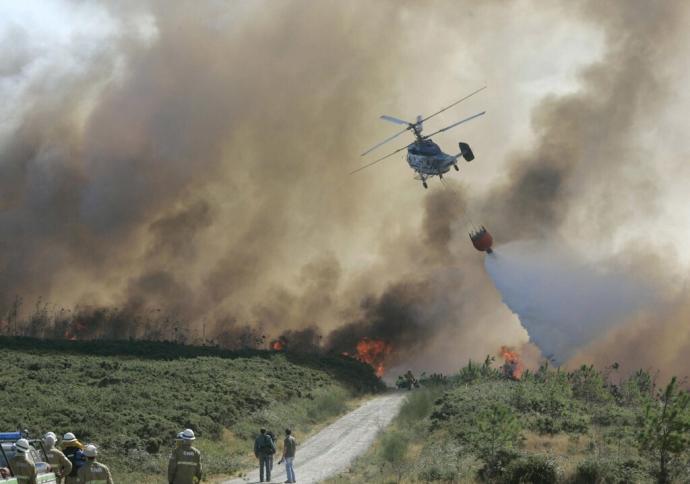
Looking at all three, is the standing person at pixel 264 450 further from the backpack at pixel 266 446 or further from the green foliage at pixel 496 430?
the green foliage at pixel 496 430

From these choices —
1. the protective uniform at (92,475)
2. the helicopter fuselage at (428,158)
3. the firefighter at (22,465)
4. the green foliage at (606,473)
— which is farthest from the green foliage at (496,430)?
Result: the helicopter fuselage at (428,158)

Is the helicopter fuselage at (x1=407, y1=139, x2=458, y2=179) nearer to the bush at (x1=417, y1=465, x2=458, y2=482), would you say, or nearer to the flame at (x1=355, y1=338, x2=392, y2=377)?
the bush at (x1=417, y1=465, x2=458, y2=482)

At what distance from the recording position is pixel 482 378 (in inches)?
2746

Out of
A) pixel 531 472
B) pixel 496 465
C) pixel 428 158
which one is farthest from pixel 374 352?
pixel 531 472

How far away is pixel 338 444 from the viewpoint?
48.5m

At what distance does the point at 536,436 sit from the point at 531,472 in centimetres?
1322

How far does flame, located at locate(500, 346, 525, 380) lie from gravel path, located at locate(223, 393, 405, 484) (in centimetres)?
2273

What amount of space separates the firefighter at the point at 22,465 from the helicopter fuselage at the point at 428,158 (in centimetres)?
5148

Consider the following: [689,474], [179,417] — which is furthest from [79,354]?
[689,474]

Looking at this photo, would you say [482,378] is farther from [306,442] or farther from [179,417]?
[179,417]

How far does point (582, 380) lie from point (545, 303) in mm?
17927

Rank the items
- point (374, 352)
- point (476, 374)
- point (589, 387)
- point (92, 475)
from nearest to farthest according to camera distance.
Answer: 1. point (92, 475)
2. point (589, 387)
3. point (476, 374)
4. point (374, 352)

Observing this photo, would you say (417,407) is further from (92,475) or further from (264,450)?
(92,475)

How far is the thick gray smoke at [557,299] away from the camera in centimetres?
8025
